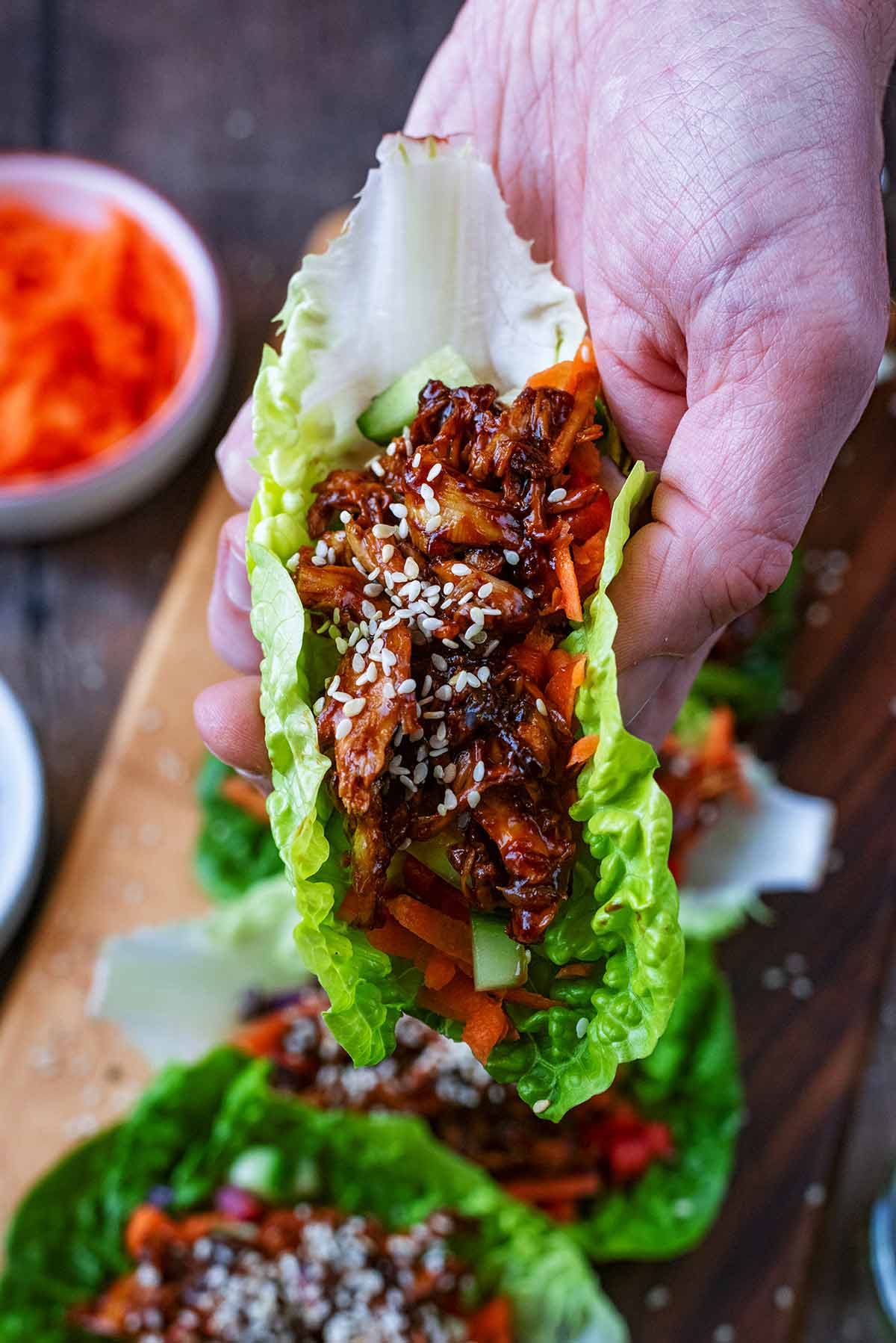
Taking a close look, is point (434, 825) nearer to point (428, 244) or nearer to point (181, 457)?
point (428, 244)

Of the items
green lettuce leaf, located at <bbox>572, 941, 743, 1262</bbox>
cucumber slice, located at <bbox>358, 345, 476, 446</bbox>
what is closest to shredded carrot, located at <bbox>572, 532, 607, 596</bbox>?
cucumber slice, located at <bbox>358, 345, 476, 446</bbox>

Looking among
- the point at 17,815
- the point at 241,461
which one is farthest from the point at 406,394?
the point at 17,815

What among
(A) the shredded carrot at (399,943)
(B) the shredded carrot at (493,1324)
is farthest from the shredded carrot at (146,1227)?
(A) the shredded carrot at (399,943)

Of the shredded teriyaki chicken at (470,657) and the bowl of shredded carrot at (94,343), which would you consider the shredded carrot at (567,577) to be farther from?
the bowl of shredded carrot at (94,343)

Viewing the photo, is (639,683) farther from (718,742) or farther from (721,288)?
(718,742)

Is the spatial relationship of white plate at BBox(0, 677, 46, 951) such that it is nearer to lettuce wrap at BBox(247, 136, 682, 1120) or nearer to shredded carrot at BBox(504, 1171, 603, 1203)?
shredded carrot at BBox(504, 1171, 603, 1203)

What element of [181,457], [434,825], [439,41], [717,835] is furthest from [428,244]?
[439,41]
